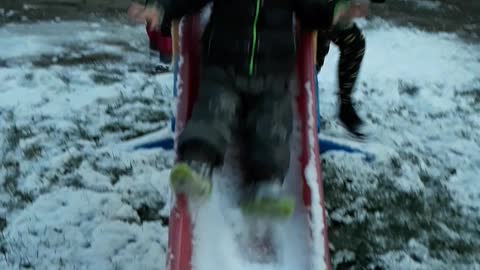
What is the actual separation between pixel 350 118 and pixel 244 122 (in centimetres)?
123

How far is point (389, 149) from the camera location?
325 centimetres

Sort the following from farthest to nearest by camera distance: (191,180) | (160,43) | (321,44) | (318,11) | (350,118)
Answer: (160,43), (350,118), (321,44), (318,11), (191,180)

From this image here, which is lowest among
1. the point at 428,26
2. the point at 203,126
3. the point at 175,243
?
the point at 428,26

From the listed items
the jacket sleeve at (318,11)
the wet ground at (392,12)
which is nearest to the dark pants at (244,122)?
the jacket sleeve at (318,11)

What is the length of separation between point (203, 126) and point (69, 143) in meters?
1.36

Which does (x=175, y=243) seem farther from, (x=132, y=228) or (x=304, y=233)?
(x=132, y=228)

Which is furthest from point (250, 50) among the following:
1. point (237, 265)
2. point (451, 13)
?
point (451, 13)

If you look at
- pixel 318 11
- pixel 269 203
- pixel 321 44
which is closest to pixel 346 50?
pixel 321 44

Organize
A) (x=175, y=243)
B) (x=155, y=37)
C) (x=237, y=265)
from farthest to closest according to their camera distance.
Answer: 1. (x=155, y=37)
2. (x=237, y=265)
3. (x=175, y=243)

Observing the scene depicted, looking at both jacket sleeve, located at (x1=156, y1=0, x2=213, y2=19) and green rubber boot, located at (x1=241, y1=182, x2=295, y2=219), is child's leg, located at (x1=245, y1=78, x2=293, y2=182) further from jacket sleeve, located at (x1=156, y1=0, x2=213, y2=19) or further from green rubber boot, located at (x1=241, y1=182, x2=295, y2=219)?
jacket sleeve, located at (x1=156, y1=0, x2=213, y2=19)

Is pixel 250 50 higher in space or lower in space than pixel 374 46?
higher

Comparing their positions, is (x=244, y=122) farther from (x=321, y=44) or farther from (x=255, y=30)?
(x=321, y=44)

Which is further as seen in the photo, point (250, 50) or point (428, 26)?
point (428, 26)

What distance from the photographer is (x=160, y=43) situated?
4328 mm
